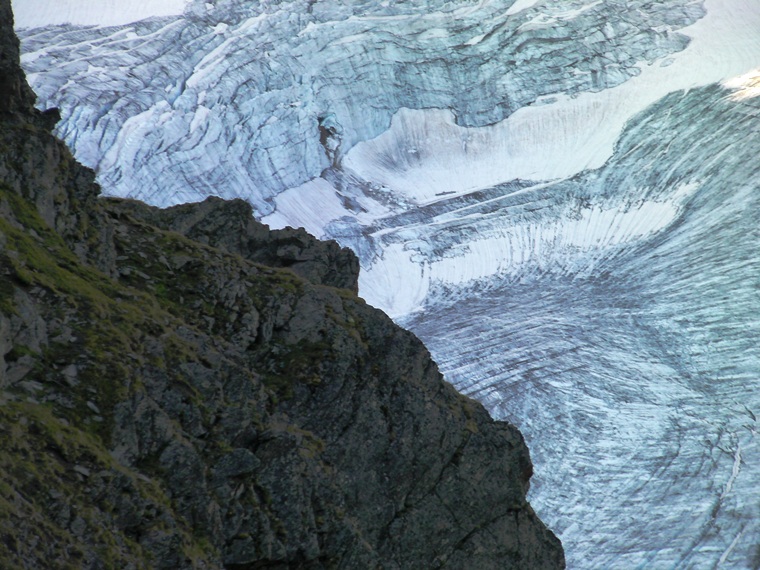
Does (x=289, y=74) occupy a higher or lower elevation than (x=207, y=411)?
lower

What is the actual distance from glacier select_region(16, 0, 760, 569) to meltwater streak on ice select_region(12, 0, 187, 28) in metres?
0.17

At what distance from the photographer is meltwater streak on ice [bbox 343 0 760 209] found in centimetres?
5075

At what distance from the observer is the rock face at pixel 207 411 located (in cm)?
777

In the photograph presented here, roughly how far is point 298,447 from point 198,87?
3729 centimetres

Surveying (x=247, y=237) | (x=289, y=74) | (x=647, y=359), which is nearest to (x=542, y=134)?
(x=289, y=74)

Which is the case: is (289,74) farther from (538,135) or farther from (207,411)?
(207,411)

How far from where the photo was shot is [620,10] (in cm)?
5559

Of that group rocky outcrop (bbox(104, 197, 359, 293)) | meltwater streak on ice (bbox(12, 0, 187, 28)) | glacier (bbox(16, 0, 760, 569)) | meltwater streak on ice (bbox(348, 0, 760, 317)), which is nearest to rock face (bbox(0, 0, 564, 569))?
rocky outcrop (bbox(104, 197, 359, 293))

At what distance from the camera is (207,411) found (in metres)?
9.34

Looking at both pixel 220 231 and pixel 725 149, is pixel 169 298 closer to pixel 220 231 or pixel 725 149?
pixel 220 231

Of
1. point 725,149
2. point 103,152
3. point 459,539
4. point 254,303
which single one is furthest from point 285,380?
point 725,149

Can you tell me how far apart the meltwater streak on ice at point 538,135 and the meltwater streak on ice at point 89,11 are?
11.0 meters

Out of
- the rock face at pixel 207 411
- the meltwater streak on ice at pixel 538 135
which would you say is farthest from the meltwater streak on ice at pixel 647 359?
the rock face at pixel 207 411

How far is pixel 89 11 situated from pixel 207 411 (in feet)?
138
